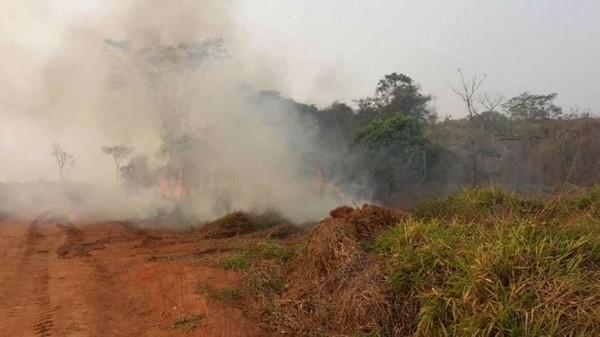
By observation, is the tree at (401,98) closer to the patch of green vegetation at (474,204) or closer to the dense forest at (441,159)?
the dense forest at (441,159)

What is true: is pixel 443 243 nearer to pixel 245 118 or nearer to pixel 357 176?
pixel 357 176

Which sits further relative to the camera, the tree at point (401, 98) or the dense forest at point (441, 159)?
the tree at point (401, 98)

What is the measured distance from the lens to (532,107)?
3594 centimetres

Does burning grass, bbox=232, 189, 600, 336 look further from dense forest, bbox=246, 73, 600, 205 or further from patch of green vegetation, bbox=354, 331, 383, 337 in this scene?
dense forest, bbox=246, 73, 600, 205

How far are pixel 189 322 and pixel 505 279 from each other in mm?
3936

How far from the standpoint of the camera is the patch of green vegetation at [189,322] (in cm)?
661

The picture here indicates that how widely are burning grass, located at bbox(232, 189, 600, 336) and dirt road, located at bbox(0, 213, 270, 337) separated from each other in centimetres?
82

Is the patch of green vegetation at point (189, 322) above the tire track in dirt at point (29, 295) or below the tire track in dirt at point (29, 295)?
below

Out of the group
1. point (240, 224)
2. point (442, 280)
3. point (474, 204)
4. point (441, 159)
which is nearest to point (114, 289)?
point (442, 280)

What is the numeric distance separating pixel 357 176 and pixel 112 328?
17.1 metres

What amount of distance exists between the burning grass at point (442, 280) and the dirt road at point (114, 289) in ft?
2.68

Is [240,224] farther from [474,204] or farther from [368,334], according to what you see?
[368,334]

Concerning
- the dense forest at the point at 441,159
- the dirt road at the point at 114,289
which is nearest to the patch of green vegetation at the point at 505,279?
the dirt road at the point at 114,289

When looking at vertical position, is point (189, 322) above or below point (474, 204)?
below
